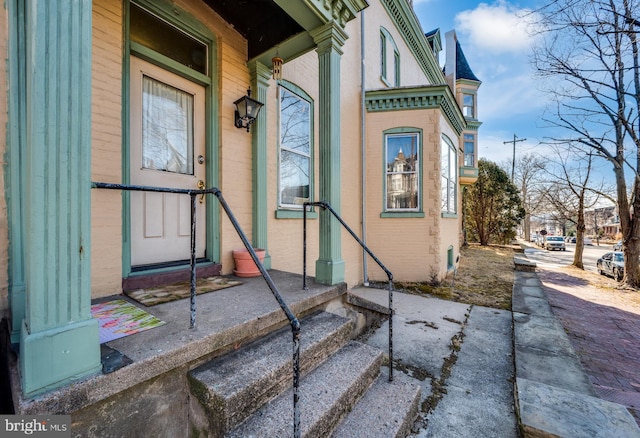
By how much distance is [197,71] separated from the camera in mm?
3119

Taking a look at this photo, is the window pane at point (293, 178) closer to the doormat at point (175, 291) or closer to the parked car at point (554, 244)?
the doormat at point (175, 291)

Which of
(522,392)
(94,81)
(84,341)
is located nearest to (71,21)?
(94,81)

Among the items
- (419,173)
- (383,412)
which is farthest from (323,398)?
(419,173)

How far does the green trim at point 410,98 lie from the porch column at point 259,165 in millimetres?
3194

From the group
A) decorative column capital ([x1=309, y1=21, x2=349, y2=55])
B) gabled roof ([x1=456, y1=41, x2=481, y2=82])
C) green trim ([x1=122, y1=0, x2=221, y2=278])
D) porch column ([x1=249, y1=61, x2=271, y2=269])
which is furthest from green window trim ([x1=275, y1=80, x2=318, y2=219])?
gabled roof ([x1=456, y1=41, x2=481, y2=82])

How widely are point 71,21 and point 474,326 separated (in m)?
4.64

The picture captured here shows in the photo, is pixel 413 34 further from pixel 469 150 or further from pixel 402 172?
pixel 469 150

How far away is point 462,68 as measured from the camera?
14406 millimetres

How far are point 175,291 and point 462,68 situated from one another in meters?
17.0

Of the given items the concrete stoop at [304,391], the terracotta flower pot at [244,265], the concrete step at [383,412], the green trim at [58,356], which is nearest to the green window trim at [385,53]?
the terracotta flower pot at [244,265]

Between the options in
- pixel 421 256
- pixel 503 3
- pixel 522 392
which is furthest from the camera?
pixel 421 256

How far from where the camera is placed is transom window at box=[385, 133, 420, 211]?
615 centimetres

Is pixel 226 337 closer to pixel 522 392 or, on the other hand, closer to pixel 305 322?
pixel 305 322

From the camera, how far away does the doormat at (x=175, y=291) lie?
2311 millimetres
